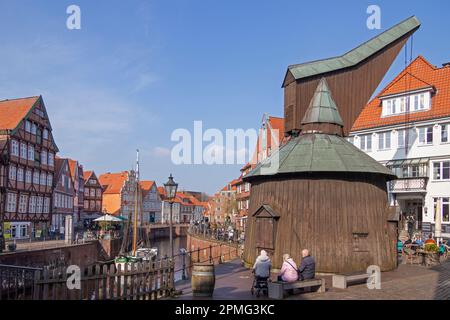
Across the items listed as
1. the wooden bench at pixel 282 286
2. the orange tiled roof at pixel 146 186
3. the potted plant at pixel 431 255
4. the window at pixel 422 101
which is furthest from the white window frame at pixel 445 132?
the orange tiled roof at pixel 146 186

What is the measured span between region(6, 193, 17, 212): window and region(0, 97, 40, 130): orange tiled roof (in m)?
6.20

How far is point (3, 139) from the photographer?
1709 inches

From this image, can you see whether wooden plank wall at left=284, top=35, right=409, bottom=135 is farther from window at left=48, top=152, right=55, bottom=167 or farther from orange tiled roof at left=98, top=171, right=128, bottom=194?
orange tiled roof at left=98, top=171, right=128, bottom=194

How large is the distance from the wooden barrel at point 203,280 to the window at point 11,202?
114 feet

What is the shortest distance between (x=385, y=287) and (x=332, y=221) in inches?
157

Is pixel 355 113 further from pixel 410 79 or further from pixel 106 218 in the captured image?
pixel 106 218

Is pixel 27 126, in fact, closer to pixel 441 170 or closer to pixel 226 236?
pixel 226 236

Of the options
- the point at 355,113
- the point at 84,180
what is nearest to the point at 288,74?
the point at 355,113

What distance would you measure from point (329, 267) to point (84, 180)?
69.0 m

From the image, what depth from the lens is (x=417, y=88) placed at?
37.5 m

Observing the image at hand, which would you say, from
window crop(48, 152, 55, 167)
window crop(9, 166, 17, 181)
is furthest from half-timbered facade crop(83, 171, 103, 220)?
window crop(9, 166, 17, 181)

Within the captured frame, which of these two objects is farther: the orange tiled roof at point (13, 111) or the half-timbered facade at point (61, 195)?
the half-timbered facade at point (61, 195)

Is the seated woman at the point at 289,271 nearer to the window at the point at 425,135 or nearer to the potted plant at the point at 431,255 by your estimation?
the potted plant at the point at 431,255

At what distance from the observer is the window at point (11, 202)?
44125 millimetres
